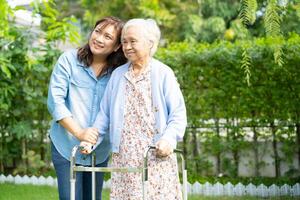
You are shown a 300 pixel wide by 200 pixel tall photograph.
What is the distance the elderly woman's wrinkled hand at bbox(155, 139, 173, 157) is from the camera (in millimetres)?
2398

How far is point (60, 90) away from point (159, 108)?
0.50 meters


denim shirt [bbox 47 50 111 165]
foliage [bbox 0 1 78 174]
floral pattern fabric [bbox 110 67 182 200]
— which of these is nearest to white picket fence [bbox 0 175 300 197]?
foliage [bbox 0 1 78 174]

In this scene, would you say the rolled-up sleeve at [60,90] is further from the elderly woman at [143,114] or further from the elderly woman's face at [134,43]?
the elderly woman's face at [134,43]

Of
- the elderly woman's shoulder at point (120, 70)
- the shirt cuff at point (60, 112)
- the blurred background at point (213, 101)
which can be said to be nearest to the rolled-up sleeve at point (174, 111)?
the elderly woman's shoulder at point (120, 70)

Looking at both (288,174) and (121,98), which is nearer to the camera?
(121,98)

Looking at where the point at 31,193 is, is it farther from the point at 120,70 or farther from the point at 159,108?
→ the point at 159,108

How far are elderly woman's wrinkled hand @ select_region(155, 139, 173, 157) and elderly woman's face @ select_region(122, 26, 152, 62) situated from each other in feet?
1.32

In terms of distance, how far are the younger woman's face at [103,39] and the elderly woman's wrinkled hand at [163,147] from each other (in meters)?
0.58

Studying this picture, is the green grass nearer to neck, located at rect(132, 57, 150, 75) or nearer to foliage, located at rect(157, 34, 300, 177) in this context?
foliage, located at rect(157, 34, 300, 177)

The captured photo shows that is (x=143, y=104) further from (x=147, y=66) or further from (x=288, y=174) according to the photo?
(x=288, y=174)

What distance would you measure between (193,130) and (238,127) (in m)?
0.50

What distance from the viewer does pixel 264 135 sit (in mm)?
6301

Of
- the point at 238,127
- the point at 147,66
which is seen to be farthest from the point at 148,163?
the point at 238,127

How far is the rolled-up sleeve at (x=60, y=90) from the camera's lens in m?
2.67
